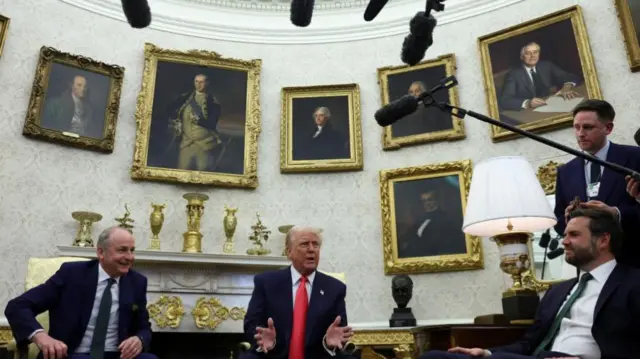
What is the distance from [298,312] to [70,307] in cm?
137

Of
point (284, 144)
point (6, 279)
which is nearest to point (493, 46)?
point (284, 144)

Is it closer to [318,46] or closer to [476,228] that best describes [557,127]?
[476,228]

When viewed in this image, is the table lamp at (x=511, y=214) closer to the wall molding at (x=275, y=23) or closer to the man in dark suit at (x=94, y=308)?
the man in dark suit at (x=94, y=308)

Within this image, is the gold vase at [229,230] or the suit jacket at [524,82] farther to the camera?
the gold vase at [229,230]

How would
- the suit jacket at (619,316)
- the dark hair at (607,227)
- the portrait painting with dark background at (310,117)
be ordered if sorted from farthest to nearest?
the portrait painting with dark background at (310,117), the dark hair at (607,227), the suit jacket at (619,316)

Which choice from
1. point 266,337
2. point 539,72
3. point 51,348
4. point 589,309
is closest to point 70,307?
point 51,348

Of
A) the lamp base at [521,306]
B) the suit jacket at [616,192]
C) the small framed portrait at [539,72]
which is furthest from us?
the small framed portrait at [539,72]

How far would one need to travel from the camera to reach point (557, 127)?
5.34 metres

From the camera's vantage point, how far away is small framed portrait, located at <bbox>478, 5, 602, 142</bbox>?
5385 mm

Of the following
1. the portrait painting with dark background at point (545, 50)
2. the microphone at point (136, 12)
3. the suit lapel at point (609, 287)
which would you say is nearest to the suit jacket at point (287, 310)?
the suit lapel at point (609, 287)

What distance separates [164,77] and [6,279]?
294 cm

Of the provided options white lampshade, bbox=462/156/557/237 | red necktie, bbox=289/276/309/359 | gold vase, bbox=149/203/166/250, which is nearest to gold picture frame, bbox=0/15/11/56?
gold vase, bbox=149/203/166/250

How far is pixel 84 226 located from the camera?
534 cm

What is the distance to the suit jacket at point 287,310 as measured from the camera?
299 centimetres
